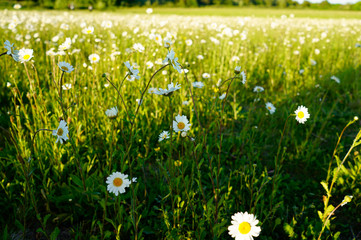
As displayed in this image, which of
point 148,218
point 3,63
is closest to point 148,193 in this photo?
point 148,218

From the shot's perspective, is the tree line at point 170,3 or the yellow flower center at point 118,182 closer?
the yellow flower center at point 118,182

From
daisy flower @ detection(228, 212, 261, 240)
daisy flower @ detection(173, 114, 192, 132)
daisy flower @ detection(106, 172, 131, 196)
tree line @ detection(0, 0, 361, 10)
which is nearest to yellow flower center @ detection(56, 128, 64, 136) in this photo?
daisy flower @ detection(106, 172, 131, 196)

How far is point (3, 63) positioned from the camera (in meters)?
2.82

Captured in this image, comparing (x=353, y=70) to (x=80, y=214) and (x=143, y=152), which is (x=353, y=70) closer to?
(x=143, y=152)

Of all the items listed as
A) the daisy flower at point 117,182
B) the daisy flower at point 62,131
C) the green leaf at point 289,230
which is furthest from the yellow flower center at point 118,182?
the green leaf at point 289,230

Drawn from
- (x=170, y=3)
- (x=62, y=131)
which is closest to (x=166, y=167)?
(x=62, y=131)

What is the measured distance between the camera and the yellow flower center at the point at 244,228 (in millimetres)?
923

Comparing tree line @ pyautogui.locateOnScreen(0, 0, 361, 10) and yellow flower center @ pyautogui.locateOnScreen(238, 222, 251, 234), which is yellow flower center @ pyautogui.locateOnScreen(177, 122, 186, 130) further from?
tree line @ pyautogui.locateOnScreen(0, 0, 361, 10)

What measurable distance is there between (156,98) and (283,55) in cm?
294

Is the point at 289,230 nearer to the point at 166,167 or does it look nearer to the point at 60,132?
the point at 166,167

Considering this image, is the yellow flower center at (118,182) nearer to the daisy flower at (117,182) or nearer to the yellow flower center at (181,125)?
the daisy flower at (117,182)

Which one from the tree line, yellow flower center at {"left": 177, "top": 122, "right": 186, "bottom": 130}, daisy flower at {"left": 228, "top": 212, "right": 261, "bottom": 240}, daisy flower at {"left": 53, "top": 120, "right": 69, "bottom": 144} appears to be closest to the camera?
daisy flower at {"left": 228, "top": 212, "right": 261, "bottom": 240}

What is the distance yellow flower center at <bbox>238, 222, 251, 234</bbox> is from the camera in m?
0.92

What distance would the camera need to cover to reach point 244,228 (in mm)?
932
